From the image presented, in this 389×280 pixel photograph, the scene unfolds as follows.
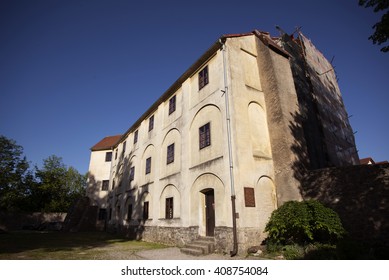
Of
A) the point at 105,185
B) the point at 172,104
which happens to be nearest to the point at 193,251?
the point at 172,104

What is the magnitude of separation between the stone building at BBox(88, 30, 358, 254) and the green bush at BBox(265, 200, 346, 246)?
4.24 feet

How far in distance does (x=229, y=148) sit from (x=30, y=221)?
118 feet

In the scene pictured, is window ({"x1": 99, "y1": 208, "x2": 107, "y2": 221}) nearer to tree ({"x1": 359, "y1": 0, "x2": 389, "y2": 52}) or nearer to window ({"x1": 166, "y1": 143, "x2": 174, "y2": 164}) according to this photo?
window ({"x1": 166, "y1": 143, "x2": 174, "y2": 164})

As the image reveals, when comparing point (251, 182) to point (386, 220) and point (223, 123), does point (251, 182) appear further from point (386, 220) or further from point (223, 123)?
point (386, 220)

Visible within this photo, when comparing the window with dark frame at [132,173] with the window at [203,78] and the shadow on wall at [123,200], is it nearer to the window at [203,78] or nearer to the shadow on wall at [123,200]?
the shadow on wall at [123,200]

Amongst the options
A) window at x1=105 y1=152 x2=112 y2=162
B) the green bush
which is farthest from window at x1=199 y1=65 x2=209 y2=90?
window at x1=105 y1=152 x2=112 y2=162

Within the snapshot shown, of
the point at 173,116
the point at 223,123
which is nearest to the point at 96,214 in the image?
the point at 173,116

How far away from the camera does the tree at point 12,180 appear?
119 ft

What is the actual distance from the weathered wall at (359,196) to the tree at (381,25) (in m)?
5.17

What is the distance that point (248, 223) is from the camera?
1052cm

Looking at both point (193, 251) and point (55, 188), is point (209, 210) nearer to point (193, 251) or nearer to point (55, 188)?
point (193, 251)

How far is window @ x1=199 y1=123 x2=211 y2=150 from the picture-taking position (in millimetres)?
13508

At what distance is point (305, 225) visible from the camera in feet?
28.9

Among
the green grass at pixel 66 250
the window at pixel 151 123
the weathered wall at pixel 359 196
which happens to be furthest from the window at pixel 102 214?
the weathered wall at pixel 359 196
